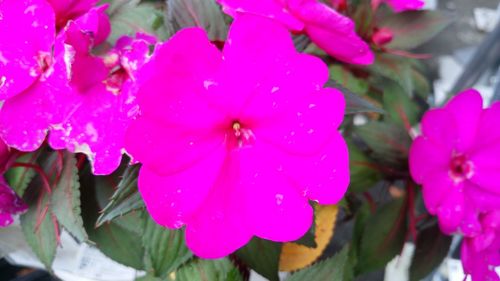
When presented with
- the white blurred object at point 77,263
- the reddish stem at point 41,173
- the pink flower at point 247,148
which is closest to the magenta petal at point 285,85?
the pink flower at point 247,148

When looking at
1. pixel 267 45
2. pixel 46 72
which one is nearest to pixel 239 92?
pixel 267 45

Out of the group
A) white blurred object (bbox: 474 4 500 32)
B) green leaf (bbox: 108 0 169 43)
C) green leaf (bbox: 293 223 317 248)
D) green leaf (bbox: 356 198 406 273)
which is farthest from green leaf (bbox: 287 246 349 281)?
white blurred object (bbox: 474 4 500 32)

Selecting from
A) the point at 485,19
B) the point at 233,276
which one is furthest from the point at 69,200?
the point at 485,19

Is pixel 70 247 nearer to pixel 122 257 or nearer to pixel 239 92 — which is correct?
pixel 122 257

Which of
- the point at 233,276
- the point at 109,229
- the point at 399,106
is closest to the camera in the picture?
the point at 233,276

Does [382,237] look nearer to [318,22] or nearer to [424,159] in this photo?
[424,159]

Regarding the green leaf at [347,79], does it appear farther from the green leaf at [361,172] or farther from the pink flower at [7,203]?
the pink flower at [7,203]

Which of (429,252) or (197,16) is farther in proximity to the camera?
(429,252)

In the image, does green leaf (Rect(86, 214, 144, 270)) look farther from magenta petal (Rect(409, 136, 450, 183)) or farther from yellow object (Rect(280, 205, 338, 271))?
magenta petal (Rect(409, 136, 450, 183))
